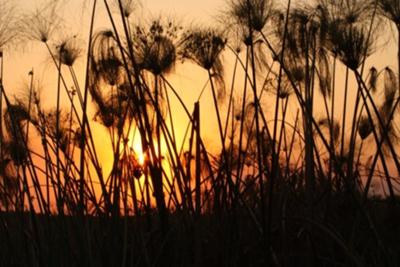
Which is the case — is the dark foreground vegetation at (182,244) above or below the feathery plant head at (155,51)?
below

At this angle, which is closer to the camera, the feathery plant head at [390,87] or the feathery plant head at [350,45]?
the feathery plant head at [350,45]

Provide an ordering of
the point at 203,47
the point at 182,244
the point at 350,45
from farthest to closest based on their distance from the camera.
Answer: the point at 203,47 < the point at 182,244 < the point at 350,45

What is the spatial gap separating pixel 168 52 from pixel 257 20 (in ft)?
1.09

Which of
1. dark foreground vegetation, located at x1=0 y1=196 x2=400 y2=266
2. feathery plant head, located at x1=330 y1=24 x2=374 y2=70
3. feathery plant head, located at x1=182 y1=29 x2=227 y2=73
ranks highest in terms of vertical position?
feathery plant head, located at x1=182 y1=29 x2=227 y2=73

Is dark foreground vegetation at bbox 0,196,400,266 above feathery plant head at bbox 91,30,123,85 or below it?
below

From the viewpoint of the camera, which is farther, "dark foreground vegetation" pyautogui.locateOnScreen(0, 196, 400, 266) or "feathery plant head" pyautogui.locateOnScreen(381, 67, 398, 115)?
"feathery plant head" pyautogui.locateOnScreen(381, 67, 398, 115)

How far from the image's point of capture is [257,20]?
2.41m

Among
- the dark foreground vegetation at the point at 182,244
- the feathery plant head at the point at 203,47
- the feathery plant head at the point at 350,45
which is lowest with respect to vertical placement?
the dark foreground vegetation at the point at 182,244

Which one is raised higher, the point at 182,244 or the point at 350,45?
the point at 350,45

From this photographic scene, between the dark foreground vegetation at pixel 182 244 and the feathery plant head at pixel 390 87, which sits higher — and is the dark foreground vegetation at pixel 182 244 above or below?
below

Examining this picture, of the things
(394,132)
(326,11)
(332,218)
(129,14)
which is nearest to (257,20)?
(326,11)

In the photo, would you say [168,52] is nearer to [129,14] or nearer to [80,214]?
[129,14]

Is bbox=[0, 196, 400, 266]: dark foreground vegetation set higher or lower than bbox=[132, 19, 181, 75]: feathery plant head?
lower

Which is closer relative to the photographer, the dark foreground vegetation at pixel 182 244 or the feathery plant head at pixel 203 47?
the dark foreground vegetation at pixel 182 244
